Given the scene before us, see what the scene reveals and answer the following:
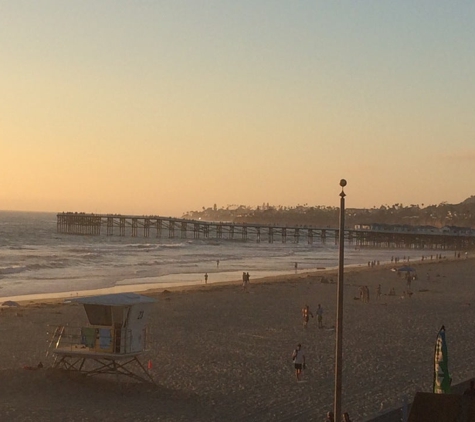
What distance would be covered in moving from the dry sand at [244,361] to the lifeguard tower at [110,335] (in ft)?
1.22

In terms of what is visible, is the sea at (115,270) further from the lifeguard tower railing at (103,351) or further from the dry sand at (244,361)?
the lifeguard tower railing at (103,351)

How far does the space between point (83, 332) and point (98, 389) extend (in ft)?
3.80

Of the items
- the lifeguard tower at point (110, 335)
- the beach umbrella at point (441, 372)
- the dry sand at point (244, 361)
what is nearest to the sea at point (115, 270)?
the dry sand at point (244, 361)

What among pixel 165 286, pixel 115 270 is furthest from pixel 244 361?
pixel 115 270

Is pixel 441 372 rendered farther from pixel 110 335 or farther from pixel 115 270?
pixel 115 270

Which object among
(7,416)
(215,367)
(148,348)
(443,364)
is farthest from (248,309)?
(443,364)

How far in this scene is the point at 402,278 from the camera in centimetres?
4109

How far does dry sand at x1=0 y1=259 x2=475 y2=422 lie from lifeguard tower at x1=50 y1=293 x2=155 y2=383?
0.37 metres

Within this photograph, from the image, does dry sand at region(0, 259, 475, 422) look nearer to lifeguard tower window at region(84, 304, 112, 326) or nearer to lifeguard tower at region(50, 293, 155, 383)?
lifeguard tower at region(50, 293, 155, 383)

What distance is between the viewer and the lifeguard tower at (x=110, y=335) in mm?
14281

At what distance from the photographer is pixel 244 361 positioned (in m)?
16.9

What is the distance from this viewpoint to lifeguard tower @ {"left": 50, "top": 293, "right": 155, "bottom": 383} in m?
14.3

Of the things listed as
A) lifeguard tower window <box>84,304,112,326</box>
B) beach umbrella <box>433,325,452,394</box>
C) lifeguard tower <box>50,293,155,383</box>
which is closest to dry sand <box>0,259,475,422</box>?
lifeguard tower <box>50,293,155,383</box>

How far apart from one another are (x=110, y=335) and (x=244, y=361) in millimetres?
3665
